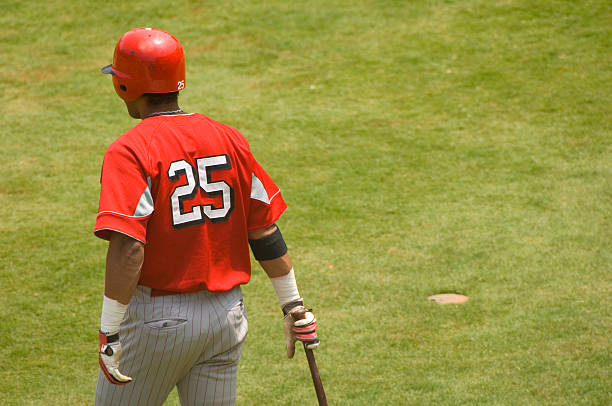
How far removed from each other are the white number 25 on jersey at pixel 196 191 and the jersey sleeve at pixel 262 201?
0.48 feet

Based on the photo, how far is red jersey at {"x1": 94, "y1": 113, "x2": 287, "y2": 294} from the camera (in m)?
2.67

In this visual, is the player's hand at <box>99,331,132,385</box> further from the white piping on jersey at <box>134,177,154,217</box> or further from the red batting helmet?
the red batting helmet

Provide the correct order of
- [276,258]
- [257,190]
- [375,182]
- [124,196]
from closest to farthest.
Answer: [124,196] < [257,190] < [276,258] < [375,182]

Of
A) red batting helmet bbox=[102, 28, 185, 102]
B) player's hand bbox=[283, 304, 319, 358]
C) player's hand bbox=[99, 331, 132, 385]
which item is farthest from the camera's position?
player's hand bbox=[283, 304, 319, 358]

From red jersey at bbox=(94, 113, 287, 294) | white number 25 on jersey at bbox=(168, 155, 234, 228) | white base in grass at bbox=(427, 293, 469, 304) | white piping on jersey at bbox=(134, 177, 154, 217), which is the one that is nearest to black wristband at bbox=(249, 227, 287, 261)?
red jersey at bbox=(94, 113, 287, 294)

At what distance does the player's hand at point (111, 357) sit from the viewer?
8.99ft

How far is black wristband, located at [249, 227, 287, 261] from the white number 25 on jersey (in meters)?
0.25

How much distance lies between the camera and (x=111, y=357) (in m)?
2.74

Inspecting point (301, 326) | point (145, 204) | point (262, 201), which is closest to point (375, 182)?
point (301, 326)

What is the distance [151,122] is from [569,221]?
4562 millimetres

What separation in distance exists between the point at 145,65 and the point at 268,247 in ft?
2.81

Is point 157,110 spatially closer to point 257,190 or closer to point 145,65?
point 145,65

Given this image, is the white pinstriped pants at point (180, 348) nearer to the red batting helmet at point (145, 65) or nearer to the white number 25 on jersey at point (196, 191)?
the white number 25 on jersey at point (196, 191)

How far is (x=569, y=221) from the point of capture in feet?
21.1
